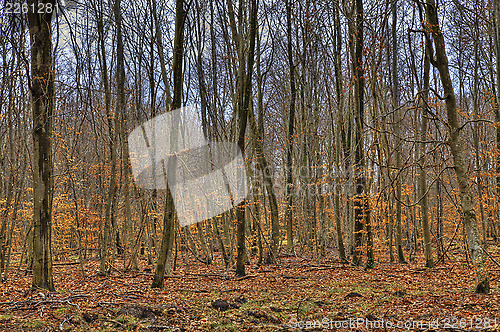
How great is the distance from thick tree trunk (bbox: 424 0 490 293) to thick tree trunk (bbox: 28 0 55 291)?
630 centimetres

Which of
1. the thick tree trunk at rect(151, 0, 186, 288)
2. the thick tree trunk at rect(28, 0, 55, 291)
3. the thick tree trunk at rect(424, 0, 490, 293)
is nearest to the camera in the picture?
the thick tree trunk at rect(424, 0, 490, 293)

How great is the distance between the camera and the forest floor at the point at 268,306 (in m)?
4.19

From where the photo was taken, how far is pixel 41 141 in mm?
5914

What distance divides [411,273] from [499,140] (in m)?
8.16

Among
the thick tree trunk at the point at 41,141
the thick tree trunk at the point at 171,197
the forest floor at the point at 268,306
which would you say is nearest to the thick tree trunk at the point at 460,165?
the forest floor at the point at 268,306

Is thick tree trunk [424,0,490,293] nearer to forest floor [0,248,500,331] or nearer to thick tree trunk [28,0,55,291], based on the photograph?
forest floor [0,248,500,331]

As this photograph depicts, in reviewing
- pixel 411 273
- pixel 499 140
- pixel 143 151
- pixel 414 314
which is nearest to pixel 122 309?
pixel 414 314

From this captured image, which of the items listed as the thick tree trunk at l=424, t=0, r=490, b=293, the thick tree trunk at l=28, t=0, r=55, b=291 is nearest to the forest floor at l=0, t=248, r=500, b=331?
the thick tree trunk at l=424, t=0, r=490, b=293

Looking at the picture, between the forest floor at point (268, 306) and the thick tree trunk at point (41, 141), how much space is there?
526mm

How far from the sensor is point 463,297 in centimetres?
529

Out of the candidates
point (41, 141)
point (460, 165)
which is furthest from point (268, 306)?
point (41, 141)

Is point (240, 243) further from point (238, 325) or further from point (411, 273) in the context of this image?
point (411, 273)

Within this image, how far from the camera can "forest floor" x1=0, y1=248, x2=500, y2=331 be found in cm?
419

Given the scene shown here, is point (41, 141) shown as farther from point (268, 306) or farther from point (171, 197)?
point (268, 306)
